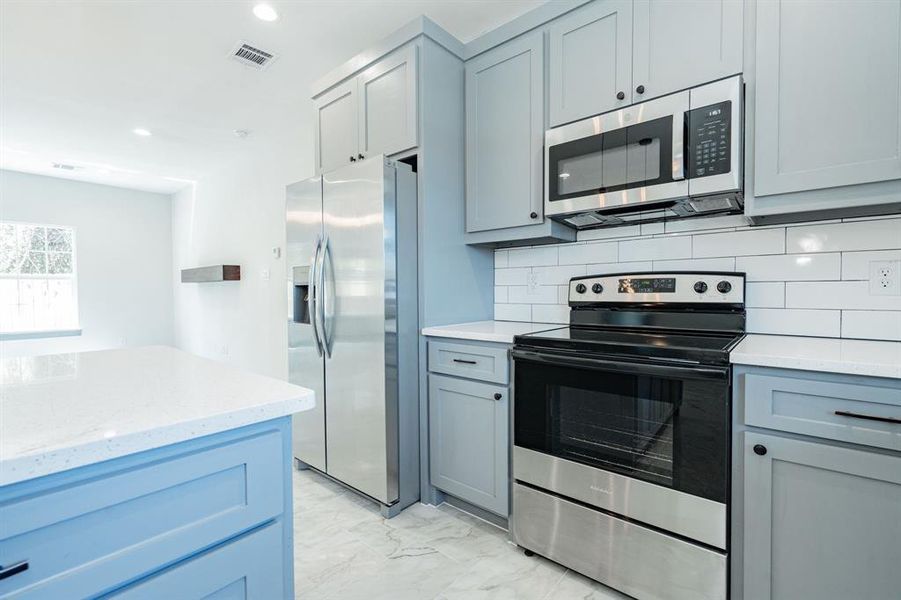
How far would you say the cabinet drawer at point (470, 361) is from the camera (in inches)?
77.5

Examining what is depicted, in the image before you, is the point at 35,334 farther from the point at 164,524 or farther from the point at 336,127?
the point at 164,524

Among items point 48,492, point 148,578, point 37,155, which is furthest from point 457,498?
point 37,155

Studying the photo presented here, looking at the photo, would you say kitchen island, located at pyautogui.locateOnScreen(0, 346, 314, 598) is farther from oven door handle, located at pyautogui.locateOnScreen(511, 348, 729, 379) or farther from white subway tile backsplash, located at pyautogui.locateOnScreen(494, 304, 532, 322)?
white subway tile backsplash, located at pyautogui.locateOnScreen(494, 304, 532, 322)

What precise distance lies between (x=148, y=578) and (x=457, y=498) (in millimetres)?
1710

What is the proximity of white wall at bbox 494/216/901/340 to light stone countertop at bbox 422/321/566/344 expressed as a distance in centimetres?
42

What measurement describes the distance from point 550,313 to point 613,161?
2.98 feet

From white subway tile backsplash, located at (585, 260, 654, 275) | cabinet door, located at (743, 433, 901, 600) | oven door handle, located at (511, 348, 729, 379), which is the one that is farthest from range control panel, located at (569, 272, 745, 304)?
cabinet door, located at (743, 433, 901, 600)

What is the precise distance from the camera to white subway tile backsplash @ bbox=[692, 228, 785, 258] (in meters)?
1.79

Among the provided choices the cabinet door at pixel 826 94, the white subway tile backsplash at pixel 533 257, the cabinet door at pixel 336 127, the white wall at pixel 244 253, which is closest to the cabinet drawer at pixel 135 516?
the cabinet door at pixel 826 94

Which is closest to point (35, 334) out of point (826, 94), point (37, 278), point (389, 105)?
point (37, 278)

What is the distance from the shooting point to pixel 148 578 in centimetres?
73

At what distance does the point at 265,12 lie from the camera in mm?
2283

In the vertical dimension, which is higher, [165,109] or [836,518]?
[165,109]

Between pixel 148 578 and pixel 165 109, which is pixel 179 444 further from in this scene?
pixel 165 109
